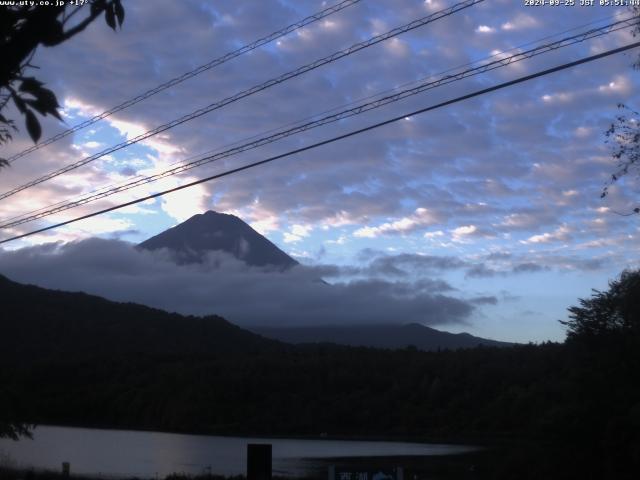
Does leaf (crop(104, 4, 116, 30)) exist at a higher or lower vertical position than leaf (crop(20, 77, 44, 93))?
higher

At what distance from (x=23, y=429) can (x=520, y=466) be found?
2032 cm

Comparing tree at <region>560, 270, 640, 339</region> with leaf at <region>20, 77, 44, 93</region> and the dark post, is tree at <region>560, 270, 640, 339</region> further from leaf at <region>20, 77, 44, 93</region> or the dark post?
leaf at <region>20, 77, 44, 93</region>

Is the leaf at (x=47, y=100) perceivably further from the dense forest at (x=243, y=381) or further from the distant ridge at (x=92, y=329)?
the distant ridge at (x=92, y=329)

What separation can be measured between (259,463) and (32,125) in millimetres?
11709

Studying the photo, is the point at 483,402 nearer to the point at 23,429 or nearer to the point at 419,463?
the point at 419,463

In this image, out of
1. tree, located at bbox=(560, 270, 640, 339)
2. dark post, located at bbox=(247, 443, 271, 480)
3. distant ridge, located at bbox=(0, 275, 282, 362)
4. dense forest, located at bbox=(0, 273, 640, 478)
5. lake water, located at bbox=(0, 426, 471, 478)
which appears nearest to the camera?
dark post, located at bbox=(247, 443, 271, 480)

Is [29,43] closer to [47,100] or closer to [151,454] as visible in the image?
[47,100]

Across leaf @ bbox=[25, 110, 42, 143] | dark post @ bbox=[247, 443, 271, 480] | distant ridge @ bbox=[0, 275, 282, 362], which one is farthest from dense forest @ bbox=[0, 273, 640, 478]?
leaf @ bbox=[25, 110, 42, 143]

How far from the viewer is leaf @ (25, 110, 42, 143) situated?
179 inches

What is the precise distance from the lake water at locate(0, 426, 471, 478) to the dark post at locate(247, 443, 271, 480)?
2173 cm

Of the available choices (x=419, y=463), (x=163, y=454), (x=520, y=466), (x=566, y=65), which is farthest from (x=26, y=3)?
(x=163, y=454)

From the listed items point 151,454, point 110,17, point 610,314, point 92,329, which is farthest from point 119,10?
point 92,329

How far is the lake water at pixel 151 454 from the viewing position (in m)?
43.3

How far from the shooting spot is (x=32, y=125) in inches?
180
